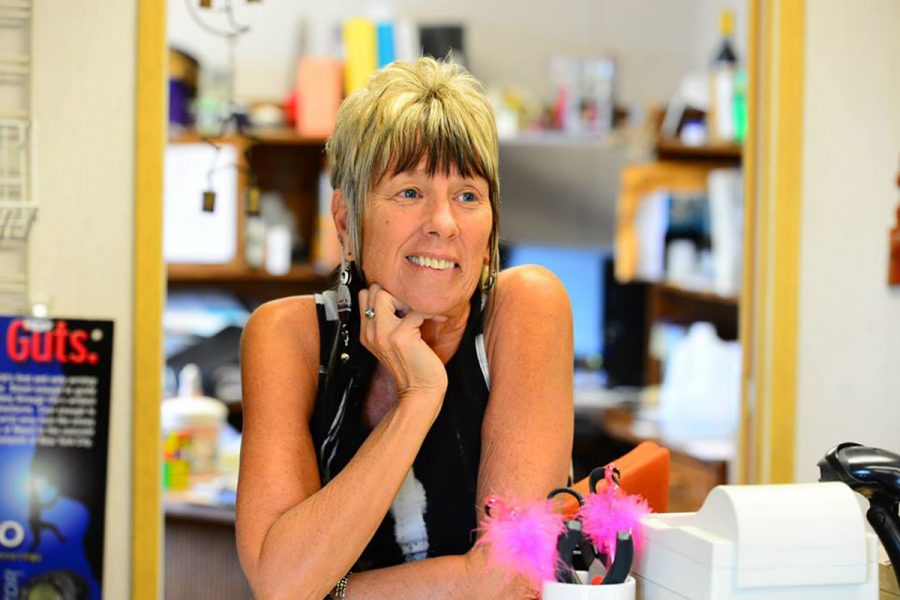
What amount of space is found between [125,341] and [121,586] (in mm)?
480

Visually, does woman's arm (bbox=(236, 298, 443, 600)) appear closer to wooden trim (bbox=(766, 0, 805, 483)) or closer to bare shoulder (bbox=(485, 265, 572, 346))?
bare shoulder (bbox=(485, 265, 572, 346))

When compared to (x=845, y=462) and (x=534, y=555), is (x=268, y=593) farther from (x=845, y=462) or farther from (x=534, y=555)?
(x=845, y=462)

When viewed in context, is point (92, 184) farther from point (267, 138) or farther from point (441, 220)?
point (267, 138)

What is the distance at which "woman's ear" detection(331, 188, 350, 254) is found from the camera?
167 centimetres

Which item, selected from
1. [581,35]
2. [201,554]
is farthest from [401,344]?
[581,35]

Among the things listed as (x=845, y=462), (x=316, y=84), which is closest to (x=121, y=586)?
(x=845, y=462)

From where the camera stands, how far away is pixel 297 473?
157cm

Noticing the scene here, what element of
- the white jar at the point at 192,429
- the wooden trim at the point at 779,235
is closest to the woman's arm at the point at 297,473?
the wooden trim at the point at 779,235

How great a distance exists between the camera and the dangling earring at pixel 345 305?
167 cm

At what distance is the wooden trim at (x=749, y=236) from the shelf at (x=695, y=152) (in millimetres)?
1926

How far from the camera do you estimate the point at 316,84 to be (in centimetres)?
477

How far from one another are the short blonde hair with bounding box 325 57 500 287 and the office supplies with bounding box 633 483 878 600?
2.06ft

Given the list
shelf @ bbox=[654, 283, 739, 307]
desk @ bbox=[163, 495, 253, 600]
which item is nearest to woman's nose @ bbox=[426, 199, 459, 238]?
desk @ bbox=[163, 495, 253, 600]

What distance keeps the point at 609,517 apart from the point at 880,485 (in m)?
0.31
